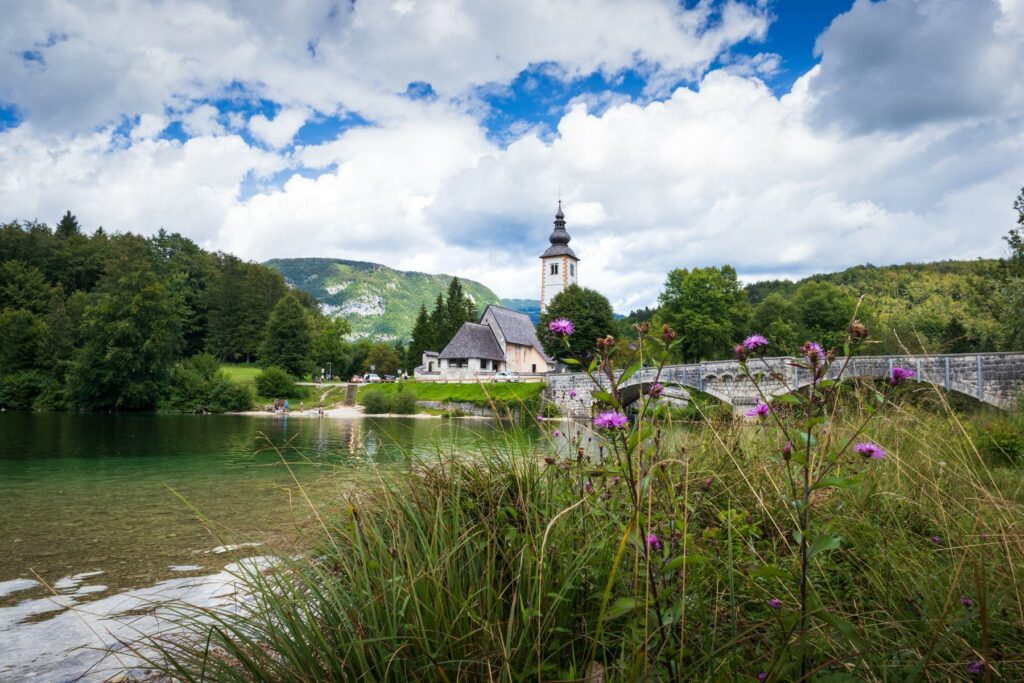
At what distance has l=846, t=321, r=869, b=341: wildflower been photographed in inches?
65.4

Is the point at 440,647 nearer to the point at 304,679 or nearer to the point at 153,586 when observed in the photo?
the point at 304,679

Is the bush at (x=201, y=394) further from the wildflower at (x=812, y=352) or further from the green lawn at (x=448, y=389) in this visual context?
the wildflower at (x=812, y=352)

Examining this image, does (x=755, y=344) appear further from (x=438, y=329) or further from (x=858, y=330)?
(x=438, y=329)

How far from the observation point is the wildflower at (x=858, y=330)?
5.45ft

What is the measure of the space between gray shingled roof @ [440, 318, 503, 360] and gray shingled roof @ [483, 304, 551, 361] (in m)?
1.70

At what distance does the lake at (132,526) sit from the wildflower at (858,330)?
2.17m

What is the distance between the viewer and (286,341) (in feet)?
195

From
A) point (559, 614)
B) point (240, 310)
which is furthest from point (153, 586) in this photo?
point (240, 310)

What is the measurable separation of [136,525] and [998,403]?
81.0ft

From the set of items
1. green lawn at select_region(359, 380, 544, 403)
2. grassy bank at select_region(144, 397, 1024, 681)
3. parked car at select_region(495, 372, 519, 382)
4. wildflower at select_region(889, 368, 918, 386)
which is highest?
wildflower at select_region(889, 368, 918, 386)

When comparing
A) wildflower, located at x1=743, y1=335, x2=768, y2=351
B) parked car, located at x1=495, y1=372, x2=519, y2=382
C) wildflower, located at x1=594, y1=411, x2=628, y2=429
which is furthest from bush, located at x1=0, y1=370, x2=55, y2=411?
wildflower, located at x1=743, y1=335, x2=768, y2=351

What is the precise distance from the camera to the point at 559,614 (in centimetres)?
207

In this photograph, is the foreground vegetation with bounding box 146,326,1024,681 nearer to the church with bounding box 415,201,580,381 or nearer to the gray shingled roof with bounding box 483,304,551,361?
the church with bounding box 415,201,580,381

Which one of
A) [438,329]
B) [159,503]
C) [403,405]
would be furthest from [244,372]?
[159,503]
